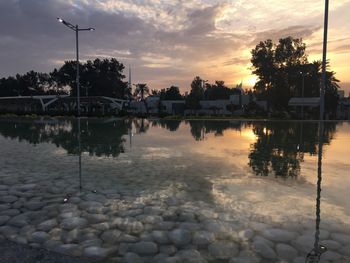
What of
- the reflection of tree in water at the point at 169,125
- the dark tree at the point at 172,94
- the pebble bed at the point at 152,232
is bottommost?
the pebble bed at the point at 152,232

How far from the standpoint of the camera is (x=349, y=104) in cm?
7444

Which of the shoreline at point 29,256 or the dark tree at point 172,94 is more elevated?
the dark tree at point 172,94

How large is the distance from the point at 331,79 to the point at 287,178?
70.0 meters

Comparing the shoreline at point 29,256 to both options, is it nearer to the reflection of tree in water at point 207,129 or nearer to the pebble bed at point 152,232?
the pebble bed at point 152,232

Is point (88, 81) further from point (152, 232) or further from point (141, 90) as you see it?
point (152, 232)

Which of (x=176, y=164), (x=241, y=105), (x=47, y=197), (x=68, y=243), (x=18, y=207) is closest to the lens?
(x=68, y=243)

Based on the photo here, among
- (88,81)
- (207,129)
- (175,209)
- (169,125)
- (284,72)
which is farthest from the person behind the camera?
(88,81)

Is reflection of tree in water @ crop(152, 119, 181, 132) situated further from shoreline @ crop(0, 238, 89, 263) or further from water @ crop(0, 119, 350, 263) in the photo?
shoreline @ crop(0, 238, 89, 263)

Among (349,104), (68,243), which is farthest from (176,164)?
(349,104)

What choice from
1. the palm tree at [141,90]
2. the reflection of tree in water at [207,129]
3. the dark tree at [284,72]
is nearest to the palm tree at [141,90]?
the palm tree at [141,90]

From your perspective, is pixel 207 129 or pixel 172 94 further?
pixel 172 94

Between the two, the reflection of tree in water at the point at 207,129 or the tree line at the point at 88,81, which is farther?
the tree line at the point at 88,81

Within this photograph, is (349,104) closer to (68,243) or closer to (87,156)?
(87,156)

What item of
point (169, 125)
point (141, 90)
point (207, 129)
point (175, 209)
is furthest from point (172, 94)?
point (175, 209)
